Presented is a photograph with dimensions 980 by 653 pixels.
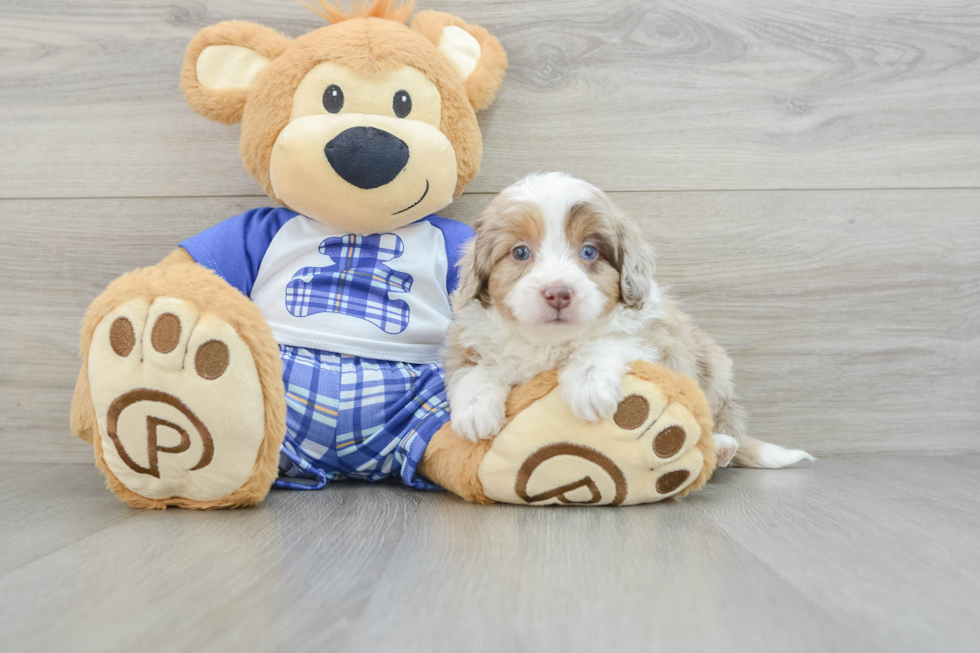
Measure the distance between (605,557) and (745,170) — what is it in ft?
3.83

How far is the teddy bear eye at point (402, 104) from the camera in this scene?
1.36 m

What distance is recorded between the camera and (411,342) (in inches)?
55.8

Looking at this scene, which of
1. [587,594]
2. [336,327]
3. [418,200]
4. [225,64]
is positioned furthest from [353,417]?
[225,64]

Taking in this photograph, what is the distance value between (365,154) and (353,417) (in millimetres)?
509

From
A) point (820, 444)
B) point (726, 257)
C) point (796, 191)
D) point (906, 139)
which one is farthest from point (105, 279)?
point (906, 139)

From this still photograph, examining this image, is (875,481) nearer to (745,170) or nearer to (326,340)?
(745,170)

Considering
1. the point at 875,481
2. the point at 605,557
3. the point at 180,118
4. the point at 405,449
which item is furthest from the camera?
the point at 180,118

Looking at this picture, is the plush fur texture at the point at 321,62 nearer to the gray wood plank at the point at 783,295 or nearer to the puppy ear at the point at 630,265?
the gray wood plank at the point at 783,295

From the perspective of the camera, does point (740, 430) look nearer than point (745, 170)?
Yes

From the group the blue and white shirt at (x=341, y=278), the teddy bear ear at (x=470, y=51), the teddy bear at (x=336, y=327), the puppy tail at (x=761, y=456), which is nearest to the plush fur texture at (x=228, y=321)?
the teddy bear at (x=336, y=327)

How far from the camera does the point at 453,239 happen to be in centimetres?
152

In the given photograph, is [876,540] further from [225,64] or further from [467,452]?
[225,64]

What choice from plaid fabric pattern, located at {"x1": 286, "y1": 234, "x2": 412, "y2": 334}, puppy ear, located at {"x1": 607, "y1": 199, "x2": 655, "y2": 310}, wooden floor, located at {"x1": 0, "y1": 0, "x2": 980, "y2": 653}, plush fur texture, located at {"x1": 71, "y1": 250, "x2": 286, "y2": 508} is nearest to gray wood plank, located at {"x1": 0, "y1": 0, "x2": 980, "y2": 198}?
wooden floor, located at {"x1": 0, "y1": 0, "x2": 980, "y2": 653}

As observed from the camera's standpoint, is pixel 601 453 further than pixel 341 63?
No
